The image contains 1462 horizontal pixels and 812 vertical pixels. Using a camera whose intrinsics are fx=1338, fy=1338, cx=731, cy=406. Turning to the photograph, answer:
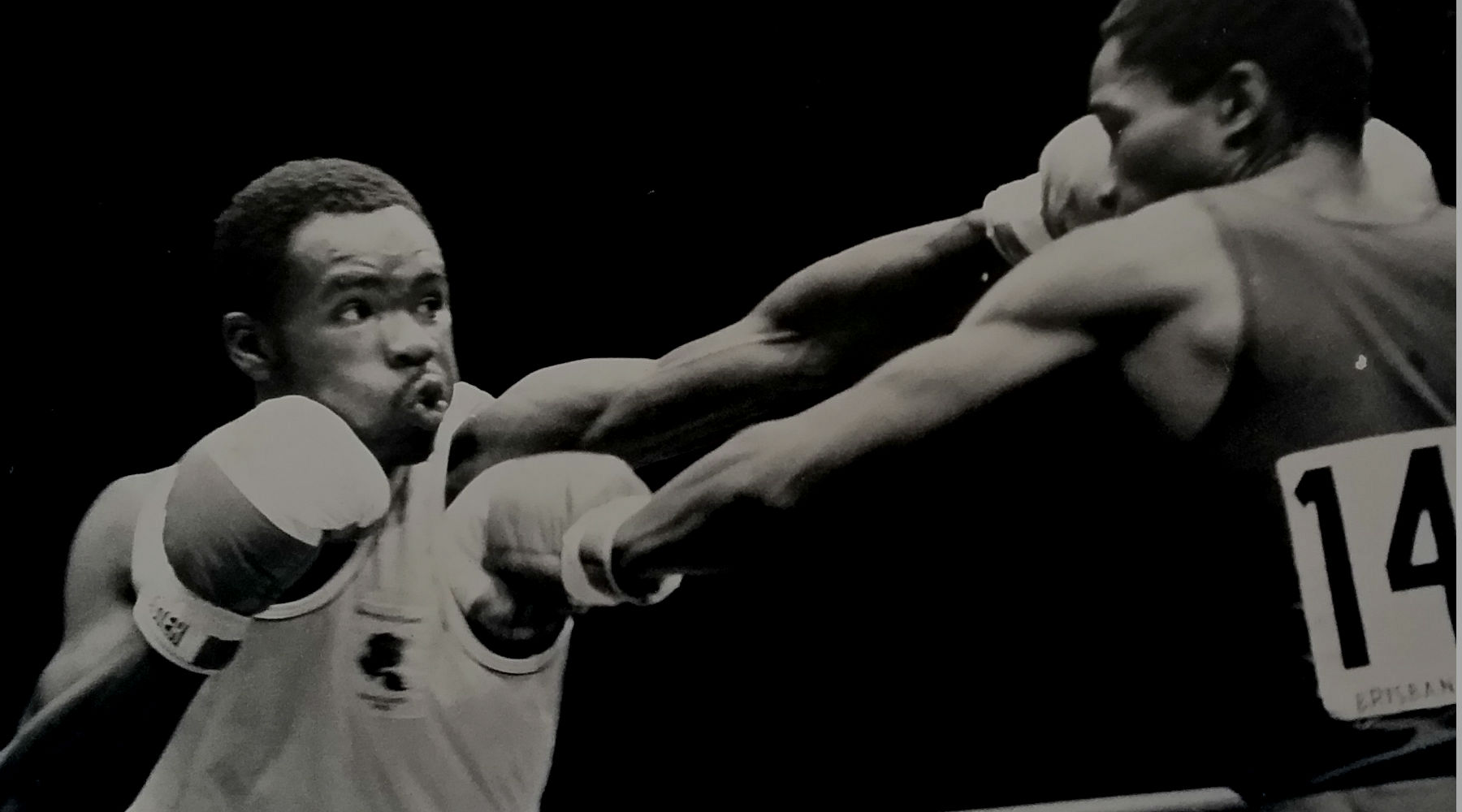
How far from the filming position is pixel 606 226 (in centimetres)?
168

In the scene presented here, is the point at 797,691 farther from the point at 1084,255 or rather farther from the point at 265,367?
the point at 265,367

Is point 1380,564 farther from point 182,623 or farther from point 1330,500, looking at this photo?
point 182,623

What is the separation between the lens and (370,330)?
1.64 metres

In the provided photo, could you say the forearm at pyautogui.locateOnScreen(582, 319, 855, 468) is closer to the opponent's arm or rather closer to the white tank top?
the opponent's arm

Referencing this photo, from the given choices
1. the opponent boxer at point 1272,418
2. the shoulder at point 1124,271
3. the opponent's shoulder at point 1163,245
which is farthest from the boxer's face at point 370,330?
the opponent's shoulder at point 1163,245

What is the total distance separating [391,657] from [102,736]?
0.35 meters

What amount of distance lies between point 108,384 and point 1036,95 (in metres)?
1.22

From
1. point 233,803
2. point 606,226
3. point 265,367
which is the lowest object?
point 233,803

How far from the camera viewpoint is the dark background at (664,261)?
152cm

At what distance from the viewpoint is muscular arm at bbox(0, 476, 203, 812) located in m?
1.57

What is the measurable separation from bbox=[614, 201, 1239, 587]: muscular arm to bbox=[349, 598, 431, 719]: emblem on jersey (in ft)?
0.93

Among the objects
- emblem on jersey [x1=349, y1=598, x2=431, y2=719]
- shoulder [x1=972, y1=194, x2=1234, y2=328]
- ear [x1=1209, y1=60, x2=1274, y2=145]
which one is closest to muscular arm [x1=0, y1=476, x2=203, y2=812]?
emblem on jersey [x1=349, y1=598, x2=431, y2=719]

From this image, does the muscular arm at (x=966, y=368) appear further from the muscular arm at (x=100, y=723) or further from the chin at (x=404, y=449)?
the muscular arm at (x=100, y=723)

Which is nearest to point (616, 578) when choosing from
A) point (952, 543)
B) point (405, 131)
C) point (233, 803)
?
point (952, 543)
